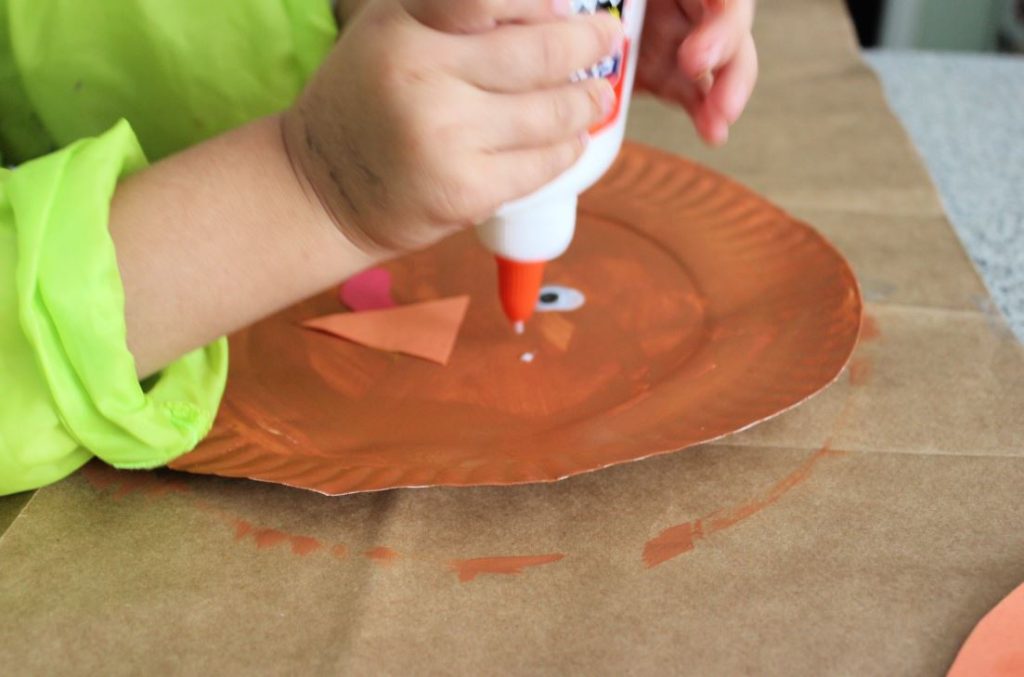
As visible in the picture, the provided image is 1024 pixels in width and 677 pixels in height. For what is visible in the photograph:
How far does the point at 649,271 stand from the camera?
0.56 m

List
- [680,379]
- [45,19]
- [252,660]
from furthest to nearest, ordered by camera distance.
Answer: [45,19]
[680,379]
[252,660]

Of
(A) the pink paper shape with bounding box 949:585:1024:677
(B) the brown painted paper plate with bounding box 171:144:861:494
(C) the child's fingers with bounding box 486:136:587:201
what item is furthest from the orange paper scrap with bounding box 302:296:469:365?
(A) the pink paper shape with bounding box 949:585:1024:677

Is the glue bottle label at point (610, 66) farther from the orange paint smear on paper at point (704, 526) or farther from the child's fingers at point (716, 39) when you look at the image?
the orange paint smear on paper at point (704, 526)

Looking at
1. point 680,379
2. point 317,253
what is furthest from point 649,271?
point 317,253

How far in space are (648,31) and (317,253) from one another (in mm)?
244

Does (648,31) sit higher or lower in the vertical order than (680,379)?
higher

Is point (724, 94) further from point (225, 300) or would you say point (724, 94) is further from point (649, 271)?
point (225, 300)

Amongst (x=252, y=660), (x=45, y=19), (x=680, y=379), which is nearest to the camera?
(x=252, y=660)

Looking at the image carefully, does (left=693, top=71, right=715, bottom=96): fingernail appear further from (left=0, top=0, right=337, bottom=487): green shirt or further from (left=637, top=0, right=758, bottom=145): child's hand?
(left=0, top=0, right=337, bottom=487): green shirt

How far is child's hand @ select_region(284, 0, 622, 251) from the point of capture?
1.25 ft

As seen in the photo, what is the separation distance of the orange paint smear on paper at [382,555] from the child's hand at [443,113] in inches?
5.1

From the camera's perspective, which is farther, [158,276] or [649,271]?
[649,271]

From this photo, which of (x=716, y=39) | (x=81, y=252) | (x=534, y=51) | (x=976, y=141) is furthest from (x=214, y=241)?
(x=976, y=141)

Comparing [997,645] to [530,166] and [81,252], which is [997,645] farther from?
[81,252]
